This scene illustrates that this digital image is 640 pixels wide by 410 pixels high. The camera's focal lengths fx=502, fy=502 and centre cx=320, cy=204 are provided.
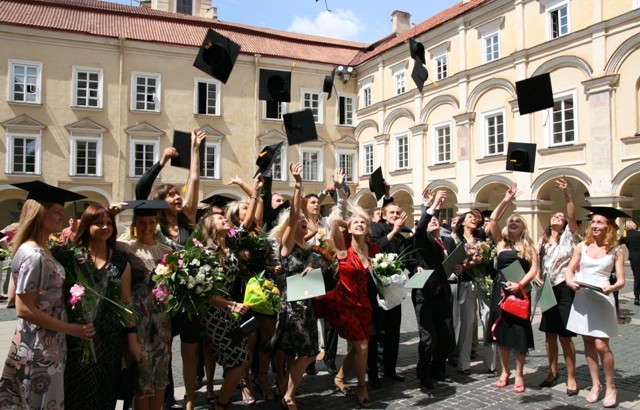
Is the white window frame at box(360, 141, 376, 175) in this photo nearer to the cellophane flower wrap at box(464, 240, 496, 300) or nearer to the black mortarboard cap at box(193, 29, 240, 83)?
the black mortarboard cap at box(193, 29, 240, 83)

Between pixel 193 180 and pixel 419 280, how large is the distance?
8.98 ft

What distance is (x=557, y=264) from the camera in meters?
6.23

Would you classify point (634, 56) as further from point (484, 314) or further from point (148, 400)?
point (148, 400)

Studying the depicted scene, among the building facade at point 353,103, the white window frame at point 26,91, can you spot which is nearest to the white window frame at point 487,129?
the building facade at point 353,103

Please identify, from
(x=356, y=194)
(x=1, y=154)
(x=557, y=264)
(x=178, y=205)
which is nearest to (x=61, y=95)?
(x=1, y=154)

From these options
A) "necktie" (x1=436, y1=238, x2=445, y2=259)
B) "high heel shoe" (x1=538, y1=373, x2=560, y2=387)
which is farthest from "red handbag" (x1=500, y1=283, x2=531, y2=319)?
"necktie" (x1=436, y1=238, x2=445, y2=259)

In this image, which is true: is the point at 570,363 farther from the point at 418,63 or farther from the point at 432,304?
the point at 418,63

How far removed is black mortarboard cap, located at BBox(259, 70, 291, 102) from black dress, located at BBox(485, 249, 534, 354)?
15.7ft

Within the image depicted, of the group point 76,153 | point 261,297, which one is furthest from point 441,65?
point 261,297

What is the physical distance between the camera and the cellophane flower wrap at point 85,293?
3559 mm

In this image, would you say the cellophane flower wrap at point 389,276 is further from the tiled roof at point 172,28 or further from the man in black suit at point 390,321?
the tiled roof at point 172,28

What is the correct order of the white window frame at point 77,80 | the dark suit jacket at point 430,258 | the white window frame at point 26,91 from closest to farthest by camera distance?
1. the dark suit jacket at point 430,258
2. the white window frame at point 26,91
3. the white window frame at point 77,80

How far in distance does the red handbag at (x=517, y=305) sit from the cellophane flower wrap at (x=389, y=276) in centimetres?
120

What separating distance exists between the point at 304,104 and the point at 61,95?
13.0 m
